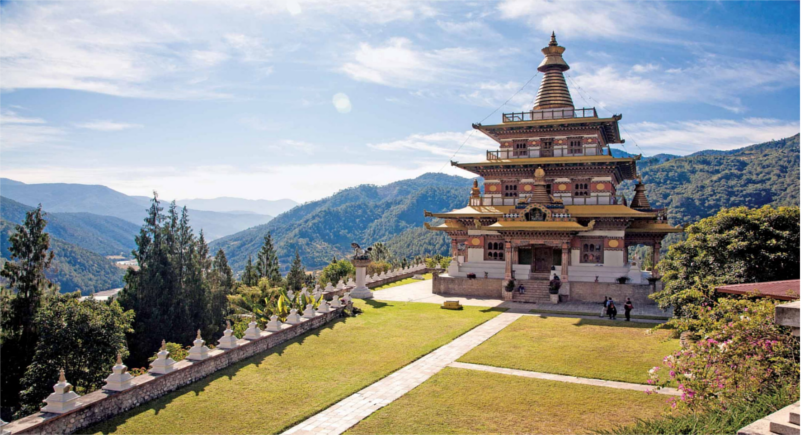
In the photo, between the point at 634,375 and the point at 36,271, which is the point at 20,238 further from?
the point at 634,375

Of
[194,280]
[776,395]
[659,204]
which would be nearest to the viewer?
[776,395]

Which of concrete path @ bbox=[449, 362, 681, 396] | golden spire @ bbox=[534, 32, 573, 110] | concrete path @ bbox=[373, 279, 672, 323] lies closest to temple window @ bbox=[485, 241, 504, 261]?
concrete path @ bbox=[373, 279, 672, 323]

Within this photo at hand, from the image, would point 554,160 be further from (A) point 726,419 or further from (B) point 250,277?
(B) point 250,277

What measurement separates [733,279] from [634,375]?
469 centimetres

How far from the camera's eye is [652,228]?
33.1 meters

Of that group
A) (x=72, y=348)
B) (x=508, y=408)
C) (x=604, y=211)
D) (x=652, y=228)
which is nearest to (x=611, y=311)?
(x=604, y=211)

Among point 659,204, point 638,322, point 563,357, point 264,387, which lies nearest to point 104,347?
point 264,387

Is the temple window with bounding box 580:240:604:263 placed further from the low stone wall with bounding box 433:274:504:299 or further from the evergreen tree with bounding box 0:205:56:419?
the evergreen tree with bounding box 0:205:56:419

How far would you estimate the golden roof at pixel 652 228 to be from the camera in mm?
32281

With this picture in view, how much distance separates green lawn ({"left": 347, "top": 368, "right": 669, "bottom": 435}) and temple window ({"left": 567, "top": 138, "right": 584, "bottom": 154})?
24903 mm

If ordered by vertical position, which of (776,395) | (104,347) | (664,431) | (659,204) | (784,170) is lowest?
(104,347)

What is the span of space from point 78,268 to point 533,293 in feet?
580

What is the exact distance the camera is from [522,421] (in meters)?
11.2

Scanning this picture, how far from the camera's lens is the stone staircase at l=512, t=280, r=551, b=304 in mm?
28688
